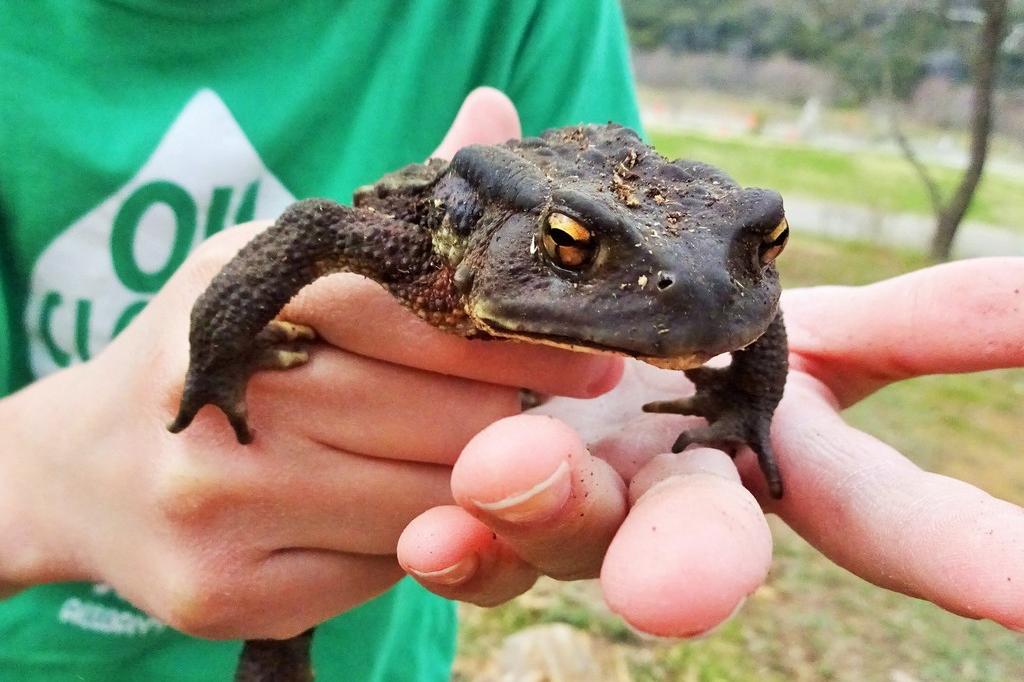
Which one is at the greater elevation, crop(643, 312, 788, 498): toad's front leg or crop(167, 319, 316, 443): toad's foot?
crop(167, 319, 316, 443): toad's foot

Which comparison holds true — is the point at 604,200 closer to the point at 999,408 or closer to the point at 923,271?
the point at 923,271

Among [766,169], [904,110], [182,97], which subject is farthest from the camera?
[766,169]

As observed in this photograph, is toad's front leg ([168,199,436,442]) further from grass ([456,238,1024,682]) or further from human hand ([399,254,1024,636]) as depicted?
grass ([456,238,1024,682])

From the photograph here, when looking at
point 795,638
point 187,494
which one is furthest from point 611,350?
point 795,638

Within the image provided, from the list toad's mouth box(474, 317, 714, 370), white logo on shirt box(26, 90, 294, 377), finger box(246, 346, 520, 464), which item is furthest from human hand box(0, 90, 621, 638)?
white logo on shirt box(26, 90, 294, 377)

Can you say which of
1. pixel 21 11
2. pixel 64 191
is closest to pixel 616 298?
pixel 64 191

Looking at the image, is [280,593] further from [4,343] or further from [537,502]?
[4,343]
